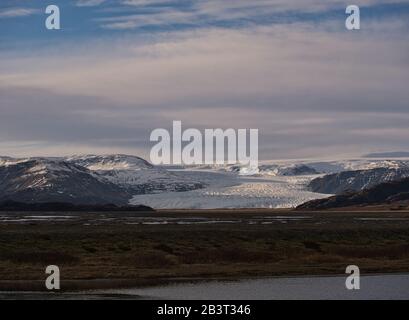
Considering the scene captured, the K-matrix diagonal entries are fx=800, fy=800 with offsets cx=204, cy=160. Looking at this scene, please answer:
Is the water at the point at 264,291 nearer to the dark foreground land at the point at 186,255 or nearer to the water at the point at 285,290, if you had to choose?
the water at the point at 285,290

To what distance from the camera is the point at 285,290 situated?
148ft

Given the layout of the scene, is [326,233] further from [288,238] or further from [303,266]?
[303,266]

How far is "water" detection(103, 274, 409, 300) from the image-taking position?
42219 millimetres

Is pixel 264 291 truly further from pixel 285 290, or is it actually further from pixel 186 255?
pixel 186 255

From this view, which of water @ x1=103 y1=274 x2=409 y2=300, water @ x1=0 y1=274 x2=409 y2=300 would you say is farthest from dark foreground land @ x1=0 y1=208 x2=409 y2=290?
water @ x1=103 y1=274 x2=409 y2=300

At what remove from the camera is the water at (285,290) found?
4222 cm

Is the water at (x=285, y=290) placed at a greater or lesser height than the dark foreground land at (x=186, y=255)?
lesser

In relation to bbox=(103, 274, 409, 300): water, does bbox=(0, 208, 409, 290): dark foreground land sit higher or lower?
higher

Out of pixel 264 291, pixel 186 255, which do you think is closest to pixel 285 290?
pixel 264 291

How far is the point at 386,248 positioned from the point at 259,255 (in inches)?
525

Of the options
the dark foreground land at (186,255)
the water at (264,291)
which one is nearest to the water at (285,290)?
the water at (264,291)

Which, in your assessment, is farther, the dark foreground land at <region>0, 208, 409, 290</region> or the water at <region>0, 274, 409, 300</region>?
the dark foreground land at <region>0, 208, 409, 290</region>

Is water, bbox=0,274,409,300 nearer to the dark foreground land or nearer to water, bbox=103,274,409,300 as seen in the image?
water, bbox=103,274,409,300
